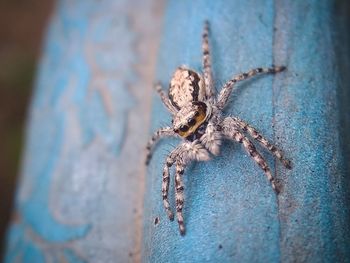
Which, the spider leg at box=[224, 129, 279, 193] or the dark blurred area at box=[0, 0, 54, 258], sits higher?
the dark blurred area at box=[0, 0, 54, 258]

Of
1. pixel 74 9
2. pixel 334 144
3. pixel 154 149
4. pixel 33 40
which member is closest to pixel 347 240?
pixel 334 144

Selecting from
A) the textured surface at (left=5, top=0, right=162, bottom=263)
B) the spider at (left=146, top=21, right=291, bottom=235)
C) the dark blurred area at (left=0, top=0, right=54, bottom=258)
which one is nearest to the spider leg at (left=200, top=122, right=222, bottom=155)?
the spider at (left=146, top=21, right=291, bottom=235)

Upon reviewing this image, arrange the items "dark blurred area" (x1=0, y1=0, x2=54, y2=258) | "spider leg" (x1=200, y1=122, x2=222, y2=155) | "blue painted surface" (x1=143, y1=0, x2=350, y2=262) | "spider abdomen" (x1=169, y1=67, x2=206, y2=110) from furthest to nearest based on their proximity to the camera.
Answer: "dark blurred area" (x1=0, y1=0, x2=54, y2=258), "spider abdomen" (x1=169, y1=67, x2=206, y2=110), "spider leg" (x1=200, y1=122, x2=222, y2=155), "blue painted surface" (x1=143, y1=0, x2=350, y2=262)

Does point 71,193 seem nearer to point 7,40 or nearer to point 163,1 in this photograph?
point 163,1

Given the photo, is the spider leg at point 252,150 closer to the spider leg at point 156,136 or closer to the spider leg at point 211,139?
the spider leg at point 211,139

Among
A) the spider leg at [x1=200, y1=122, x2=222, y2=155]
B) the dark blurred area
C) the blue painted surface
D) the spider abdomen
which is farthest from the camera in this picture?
the dark blurred area

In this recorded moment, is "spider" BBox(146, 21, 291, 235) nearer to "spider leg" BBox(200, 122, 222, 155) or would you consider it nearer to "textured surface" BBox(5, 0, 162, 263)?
"spider leg" BBox(200, 122, 222, 155)

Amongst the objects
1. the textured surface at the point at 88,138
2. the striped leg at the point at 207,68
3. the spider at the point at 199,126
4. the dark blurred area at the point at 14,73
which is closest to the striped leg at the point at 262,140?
the spider at the point at 199,126
